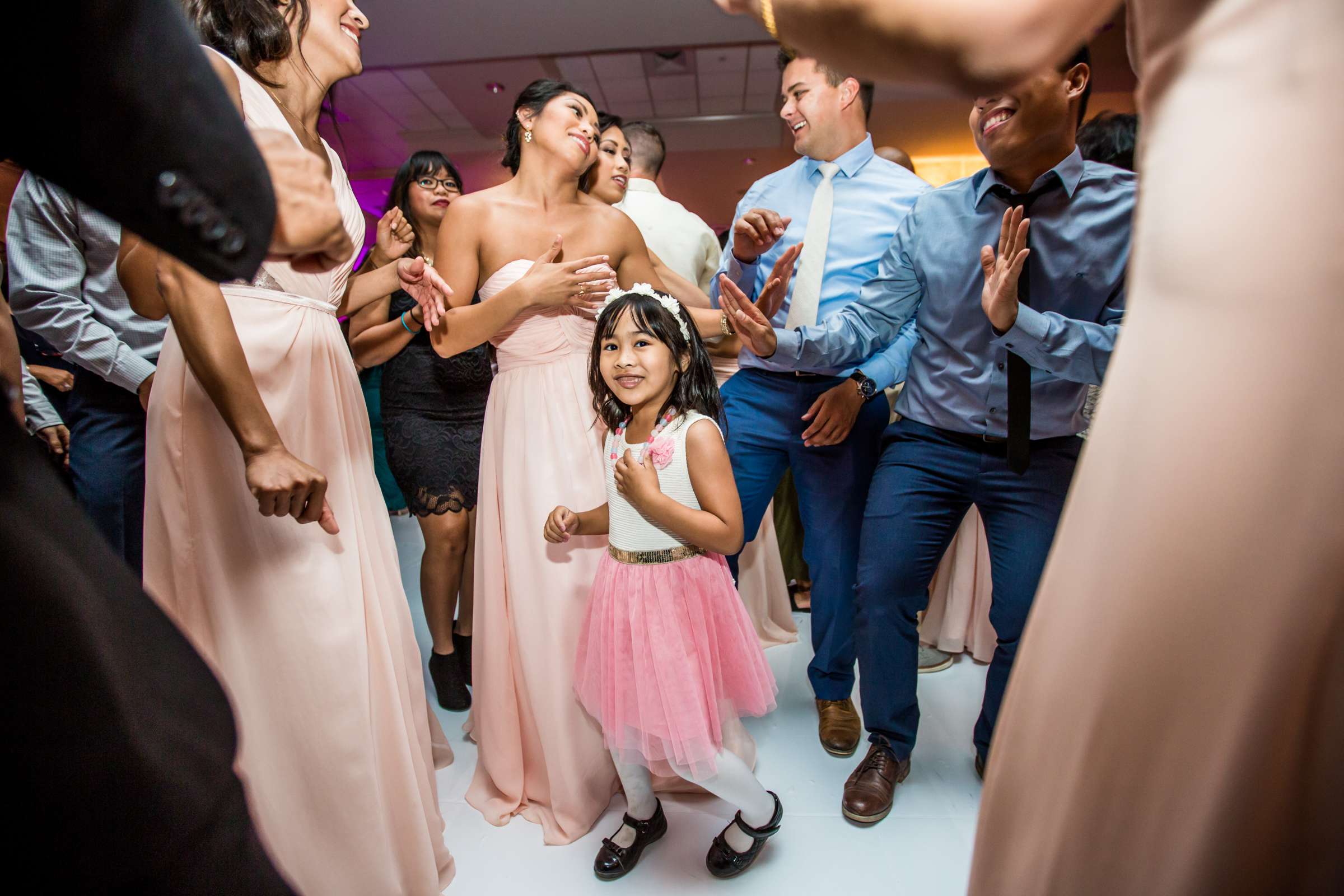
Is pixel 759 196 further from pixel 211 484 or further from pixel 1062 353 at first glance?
pixel 211 484

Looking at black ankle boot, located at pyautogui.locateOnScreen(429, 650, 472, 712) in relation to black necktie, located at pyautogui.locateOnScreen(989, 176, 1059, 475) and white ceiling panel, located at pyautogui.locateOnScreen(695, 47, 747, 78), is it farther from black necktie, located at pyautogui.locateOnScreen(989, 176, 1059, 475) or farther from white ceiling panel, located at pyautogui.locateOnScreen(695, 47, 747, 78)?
white ceiling panel, located at pyautogui.locateOnScreen(695, 47, 747, 78)

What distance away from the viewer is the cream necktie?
2451mm

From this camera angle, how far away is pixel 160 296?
1.34 metres

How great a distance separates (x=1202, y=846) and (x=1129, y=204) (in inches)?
65.4

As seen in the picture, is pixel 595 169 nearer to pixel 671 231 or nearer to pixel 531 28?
pixel 671 231

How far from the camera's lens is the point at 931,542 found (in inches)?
79.4

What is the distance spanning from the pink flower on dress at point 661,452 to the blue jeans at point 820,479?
2.20 ft

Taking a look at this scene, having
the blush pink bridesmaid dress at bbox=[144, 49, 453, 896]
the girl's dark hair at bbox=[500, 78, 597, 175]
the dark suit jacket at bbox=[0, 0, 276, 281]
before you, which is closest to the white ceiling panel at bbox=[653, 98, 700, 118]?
the girl's dark hair at bbox=[500, 78, 597, 175]

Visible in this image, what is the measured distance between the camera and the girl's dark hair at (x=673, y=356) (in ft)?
5.86

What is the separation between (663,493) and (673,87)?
24.2 feet

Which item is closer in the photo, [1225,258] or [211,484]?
[1225,258]

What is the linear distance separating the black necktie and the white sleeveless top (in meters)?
0.71

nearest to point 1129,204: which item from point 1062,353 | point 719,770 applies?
point 1062,353

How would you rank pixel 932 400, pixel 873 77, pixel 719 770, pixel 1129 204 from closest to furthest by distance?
pixel 873 77 → pixel 719 770 → pixel 1129 204 → pixel 932 400
